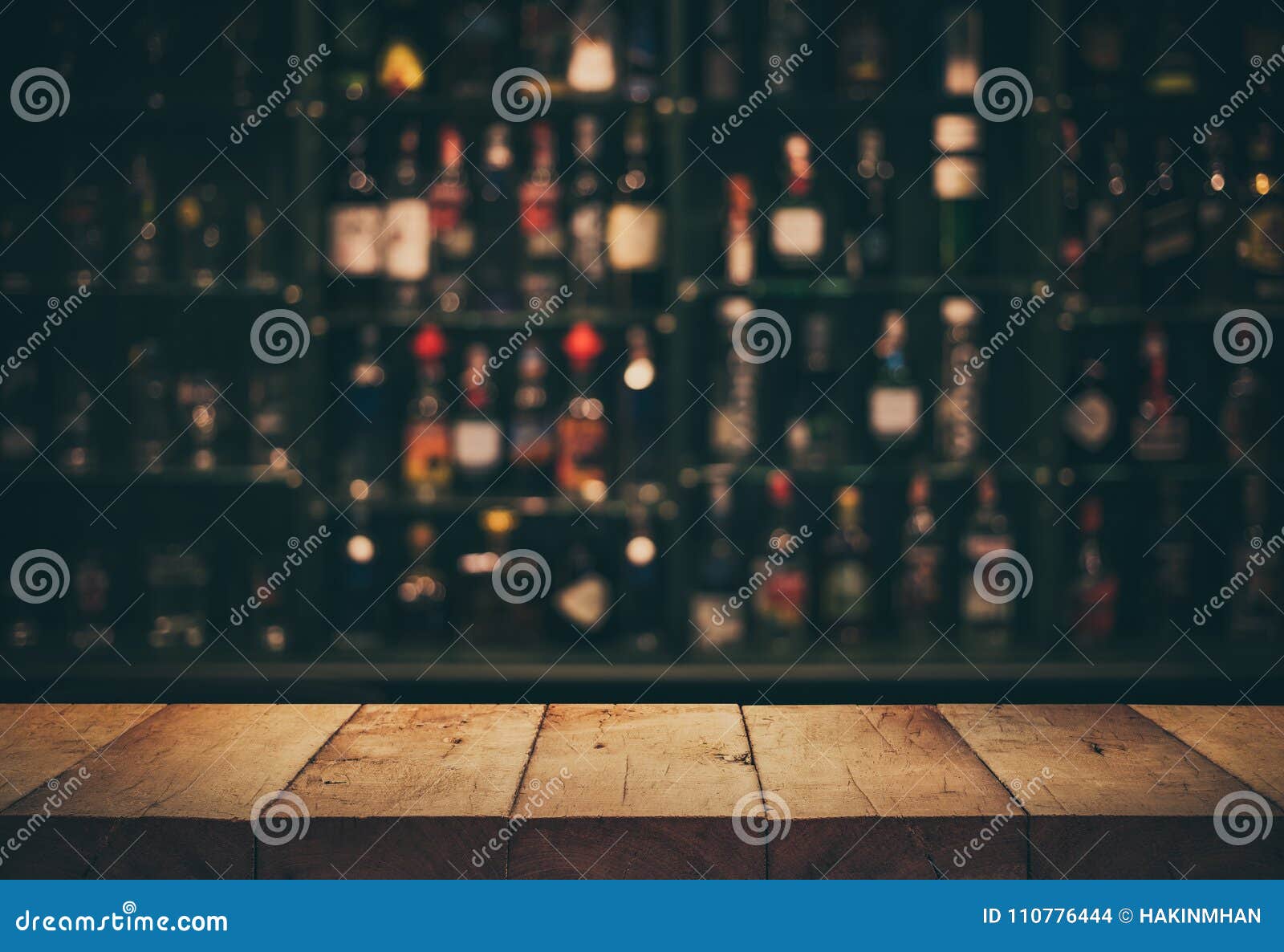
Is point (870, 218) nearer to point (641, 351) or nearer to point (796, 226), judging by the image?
point (796, 226)

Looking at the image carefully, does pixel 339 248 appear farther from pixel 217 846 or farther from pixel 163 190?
pixel 217 846

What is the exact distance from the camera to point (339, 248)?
8.40ft

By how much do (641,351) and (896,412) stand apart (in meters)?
0.72

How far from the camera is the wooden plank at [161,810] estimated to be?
1640 mm

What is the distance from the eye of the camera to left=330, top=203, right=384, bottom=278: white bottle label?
256 centimetres

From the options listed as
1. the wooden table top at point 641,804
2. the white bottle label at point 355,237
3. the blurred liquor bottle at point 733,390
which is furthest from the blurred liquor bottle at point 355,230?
the wooden table top at point 641,804

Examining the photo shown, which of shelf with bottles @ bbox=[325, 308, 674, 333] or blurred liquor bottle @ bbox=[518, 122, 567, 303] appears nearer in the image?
shelf with bottles @ bbox=[325, 308, 674, 333]

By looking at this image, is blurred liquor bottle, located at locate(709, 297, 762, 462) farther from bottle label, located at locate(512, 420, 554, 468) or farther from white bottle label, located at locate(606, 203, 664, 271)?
bottle label, located at locate(512, 420, 554, 468)

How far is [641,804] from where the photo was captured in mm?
1716

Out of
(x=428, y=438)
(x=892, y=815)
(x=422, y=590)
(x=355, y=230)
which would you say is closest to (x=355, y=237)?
(x=355, y=230)

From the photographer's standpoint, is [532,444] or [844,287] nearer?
[844,287]

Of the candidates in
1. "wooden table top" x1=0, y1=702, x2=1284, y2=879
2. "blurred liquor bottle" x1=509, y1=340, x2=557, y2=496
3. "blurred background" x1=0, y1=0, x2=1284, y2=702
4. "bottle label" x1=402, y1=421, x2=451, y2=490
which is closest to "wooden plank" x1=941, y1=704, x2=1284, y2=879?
"wooden table top" x1=0, y1=702, x2=1284, y2=879

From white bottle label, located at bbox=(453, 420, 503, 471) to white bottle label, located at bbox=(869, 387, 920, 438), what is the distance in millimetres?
1048

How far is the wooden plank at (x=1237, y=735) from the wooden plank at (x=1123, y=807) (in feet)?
0.15
